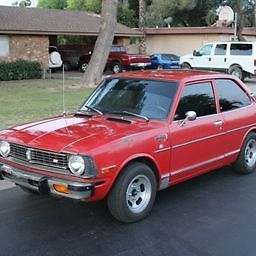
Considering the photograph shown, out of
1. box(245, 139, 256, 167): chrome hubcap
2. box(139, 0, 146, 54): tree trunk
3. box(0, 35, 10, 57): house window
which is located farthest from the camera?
box(139, 0, 146, 54): tree trunk

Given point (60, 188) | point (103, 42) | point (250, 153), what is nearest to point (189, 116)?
point (60, 188)

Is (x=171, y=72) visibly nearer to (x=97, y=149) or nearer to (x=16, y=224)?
(x=97, y=149)

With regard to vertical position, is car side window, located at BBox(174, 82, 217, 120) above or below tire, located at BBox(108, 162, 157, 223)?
above

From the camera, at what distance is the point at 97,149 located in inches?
178

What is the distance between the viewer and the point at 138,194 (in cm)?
502

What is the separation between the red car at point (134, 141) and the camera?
4570 mm

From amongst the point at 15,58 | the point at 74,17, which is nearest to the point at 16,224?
the point at 15,58

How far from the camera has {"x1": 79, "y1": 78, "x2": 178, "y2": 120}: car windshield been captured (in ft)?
18.0

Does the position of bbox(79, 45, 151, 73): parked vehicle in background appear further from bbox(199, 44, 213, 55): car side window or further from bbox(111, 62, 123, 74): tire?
bbox(199, 44, 213, 55): car side window

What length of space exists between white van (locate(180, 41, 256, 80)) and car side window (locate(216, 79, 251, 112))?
657 inches

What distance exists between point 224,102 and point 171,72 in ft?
2.78

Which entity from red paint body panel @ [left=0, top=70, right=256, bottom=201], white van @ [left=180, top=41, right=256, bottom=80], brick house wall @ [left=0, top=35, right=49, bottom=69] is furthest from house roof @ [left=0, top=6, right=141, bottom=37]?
red paint body panel @ [left=0, top=70, right=256, bottom=201]

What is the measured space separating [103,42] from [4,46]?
7.77 m

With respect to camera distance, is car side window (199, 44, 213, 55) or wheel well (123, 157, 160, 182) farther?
car side window (199, 44, 213, 55)
